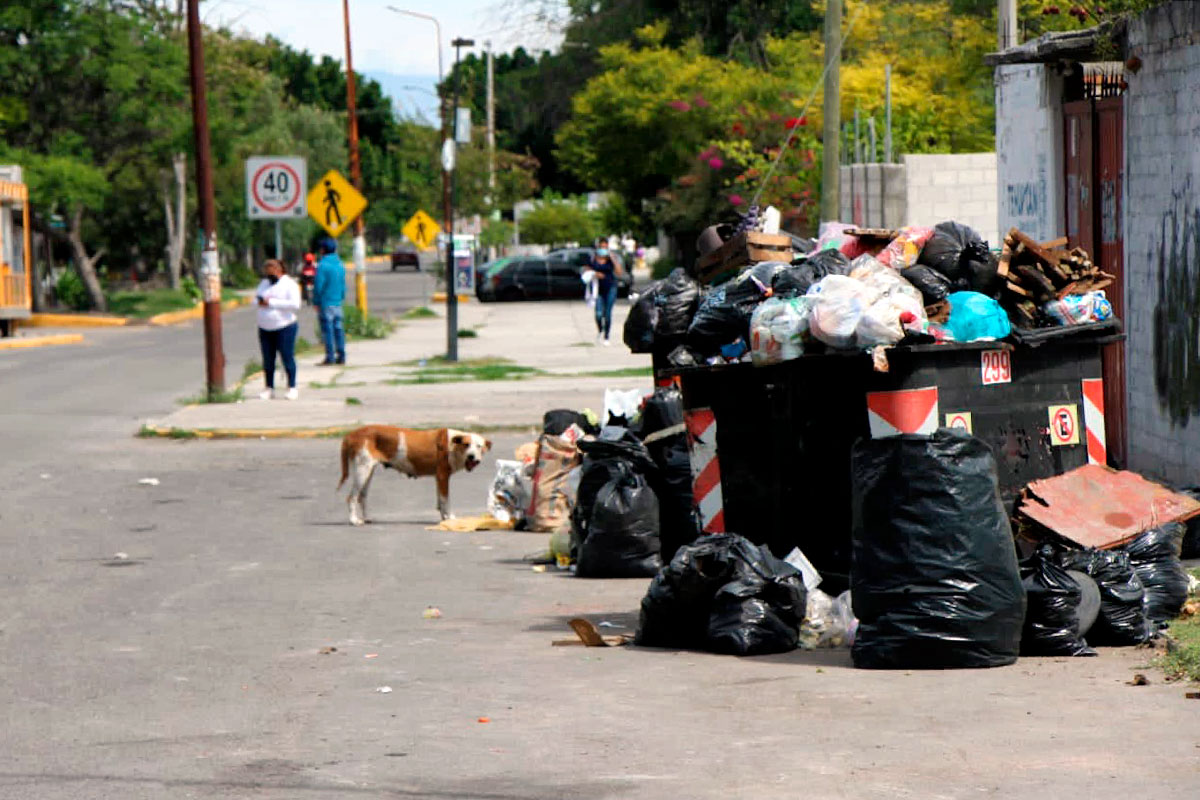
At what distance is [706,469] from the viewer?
9555mm

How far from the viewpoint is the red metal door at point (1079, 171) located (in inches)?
535

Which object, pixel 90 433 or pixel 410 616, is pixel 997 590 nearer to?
pixel 410 616

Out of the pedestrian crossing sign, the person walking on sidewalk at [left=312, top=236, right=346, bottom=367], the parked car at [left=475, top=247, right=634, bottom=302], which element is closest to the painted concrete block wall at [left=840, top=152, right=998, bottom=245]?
the person walking on sidewalk at [left=312, top=236, right=346, bottom=367]

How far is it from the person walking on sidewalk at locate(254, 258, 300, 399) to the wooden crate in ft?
37.2

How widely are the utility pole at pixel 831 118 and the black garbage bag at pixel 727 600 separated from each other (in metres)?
13.1

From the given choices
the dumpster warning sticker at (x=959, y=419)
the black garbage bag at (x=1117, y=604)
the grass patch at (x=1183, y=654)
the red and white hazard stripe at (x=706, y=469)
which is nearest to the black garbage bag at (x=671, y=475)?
the red and white hazard stripe at (x=706, y=469)

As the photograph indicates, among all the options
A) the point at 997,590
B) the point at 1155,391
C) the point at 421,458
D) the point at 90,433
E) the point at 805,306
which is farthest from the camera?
the point at 90,433

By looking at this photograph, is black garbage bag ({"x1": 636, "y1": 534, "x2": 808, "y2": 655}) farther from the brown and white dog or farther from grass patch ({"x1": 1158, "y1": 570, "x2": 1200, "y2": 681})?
the brown and white dog

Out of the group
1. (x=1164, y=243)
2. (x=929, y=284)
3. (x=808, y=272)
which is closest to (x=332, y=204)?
(x=1164, y=243)

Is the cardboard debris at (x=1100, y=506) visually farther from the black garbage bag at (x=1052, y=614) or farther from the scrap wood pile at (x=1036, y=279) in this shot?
the scrap wood pile at (x=1036, y=279)

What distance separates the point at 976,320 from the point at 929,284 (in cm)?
36

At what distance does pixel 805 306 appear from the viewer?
28.3 feet

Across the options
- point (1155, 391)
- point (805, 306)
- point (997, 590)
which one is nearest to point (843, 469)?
point (805, 306)

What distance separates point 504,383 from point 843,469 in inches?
601
